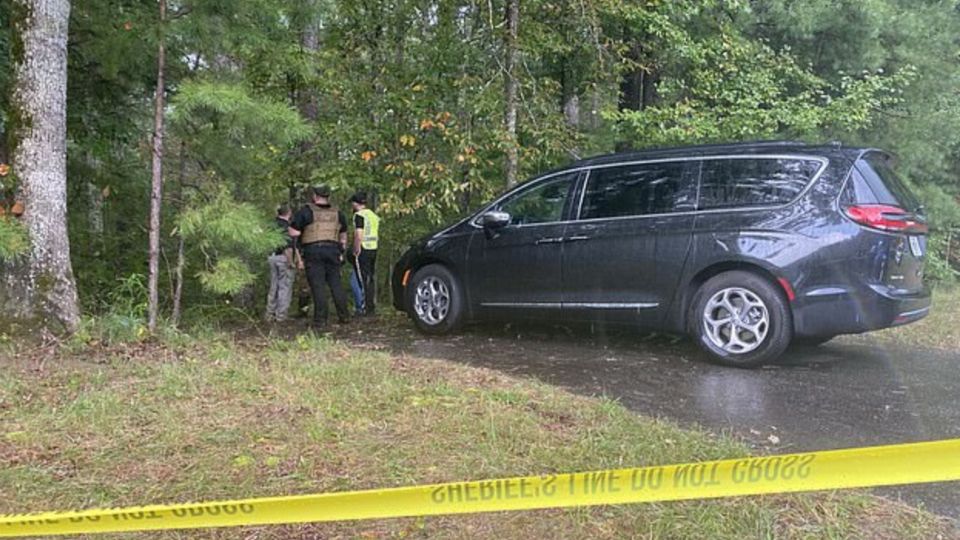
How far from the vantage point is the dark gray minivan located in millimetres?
5609

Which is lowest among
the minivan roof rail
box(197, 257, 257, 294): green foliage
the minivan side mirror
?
box(197, 257, 257, 294): green foliage

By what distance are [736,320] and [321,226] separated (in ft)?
14.9

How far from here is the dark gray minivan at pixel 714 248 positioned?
5609 mm

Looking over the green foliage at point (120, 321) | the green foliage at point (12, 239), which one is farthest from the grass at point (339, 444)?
the green foliage at point (12, 239)

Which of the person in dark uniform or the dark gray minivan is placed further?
the person in dark uniform

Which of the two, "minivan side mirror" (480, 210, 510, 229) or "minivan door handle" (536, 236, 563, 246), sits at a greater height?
"minivan side mirror" (480, 210, 510, 229)

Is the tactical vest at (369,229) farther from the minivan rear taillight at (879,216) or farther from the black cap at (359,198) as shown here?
the minivan rear taillight at (879,216)

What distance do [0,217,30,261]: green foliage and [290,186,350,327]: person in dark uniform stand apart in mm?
2954

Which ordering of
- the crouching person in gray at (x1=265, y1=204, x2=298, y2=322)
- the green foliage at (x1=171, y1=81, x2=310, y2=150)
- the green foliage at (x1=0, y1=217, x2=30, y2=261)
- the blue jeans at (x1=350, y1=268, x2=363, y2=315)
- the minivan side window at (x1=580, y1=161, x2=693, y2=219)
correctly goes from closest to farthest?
1. the green foliage at (x1=0, y1=217, x2=30, y2=261)
2. the green foliage at (x1=171, y1=81, x2=310, y2=150)
3. the minivan side window at (x1=580, y1=161, x2=693, y2=219)
4. the crouching person in gray at (x1=265, y1=204, x2=298, y2=322)
5. the blue jeans at (x1=350, y1=268, x2=363, y2=315)

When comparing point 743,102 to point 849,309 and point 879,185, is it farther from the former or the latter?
point 849,309

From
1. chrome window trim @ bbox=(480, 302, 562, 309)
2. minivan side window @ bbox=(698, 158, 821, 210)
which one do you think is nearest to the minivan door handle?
chrome window trim @ bbox=(480, 302, 562, 309)

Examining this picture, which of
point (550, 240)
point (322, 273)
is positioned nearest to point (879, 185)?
point (550, 240)

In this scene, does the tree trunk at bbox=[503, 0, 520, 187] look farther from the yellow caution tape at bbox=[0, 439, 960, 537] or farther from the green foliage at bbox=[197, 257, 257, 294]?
the yellow caution tape at bbox=[0, 439, 960, 537]

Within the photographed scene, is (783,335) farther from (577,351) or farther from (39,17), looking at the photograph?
(39,17)
